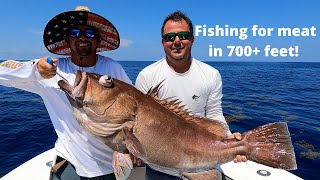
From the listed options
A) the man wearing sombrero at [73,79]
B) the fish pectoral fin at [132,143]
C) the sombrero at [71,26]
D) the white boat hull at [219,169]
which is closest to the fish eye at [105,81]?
the fish pectoral fin at [132,143]

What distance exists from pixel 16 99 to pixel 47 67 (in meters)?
18.5

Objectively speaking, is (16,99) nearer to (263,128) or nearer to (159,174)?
(159,174)

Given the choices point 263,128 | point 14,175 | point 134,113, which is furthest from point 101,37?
point 14,175

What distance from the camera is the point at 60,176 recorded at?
400 centimetres

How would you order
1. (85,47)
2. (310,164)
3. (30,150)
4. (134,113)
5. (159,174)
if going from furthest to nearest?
(30,150) < (310,164) < (159,174) < (85,47) < (134,113)

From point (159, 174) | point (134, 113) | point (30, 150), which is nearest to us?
point (134, 113)

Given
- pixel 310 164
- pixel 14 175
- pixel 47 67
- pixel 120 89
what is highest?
pixel 47 67

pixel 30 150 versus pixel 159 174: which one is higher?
pixel 159 174

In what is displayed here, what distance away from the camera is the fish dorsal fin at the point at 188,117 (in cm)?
320

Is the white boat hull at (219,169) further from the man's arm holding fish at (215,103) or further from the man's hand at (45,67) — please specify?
the man's hand at (45,67)

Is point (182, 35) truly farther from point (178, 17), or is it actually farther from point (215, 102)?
point (215, 102)

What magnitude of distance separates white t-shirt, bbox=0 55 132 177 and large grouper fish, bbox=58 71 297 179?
62 cm

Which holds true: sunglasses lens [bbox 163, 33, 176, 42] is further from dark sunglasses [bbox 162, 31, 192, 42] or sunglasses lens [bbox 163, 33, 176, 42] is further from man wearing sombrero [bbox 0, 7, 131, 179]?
man wearing sombrero [bbox 0, 7, 131, 179]

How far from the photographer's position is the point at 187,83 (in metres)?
3.88
